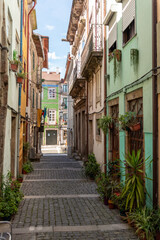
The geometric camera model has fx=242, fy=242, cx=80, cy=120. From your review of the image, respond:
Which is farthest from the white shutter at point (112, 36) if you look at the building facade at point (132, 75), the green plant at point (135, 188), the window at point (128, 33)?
the green plant at point (135, 188)

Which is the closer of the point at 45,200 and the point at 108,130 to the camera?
the point at 45,200

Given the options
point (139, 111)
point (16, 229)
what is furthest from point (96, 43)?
point (16, 229)

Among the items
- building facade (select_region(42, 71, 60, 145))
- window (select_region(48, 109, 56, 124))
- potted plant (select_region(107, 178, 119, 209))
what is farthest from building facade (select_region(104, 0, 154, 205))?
window (select_region(48, 109, 56, 124))

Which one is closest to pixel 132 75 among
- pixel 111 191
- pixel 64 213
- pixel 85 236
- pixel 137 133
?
pixel 137 133

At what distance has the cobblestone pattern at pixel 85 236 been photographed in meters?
4.95

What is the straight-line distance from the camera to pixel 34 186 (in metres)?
9.43

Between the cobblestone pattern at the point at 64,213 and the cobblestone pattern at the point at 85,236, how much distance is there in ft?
1.69

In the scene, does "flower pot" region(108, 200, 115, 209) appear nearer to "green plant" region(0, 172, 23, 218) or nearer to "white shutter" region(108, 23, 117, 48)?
"green plant" region(0, 172, 23, 218)

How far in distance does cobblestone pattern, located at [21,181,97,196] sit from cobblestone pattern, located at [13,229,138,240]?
3232mm

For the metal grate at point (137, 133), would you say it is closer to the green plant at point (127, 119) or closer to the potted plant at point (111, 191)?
the green plant at point (127, 119)

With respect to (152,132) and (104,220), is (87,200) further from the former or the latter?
(152,132)

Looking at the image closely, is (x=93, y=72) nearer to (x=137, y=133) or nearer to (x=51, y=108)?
(x=137, y=133)

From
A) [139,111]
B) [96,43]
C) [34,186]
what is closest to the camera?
[139,111]

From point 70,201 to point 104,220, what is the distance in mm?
1807
